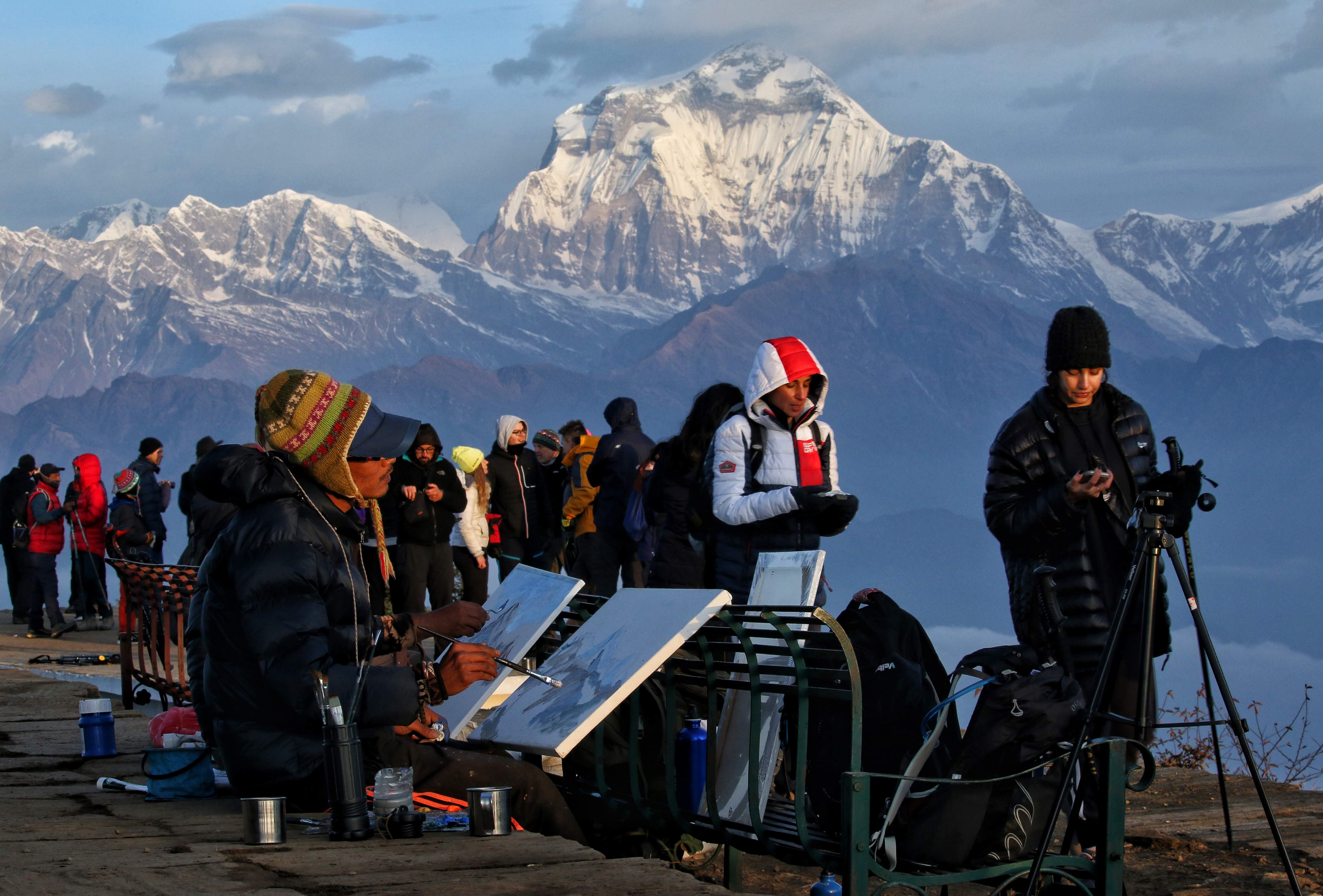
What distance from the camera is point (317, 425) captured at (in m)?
3.79

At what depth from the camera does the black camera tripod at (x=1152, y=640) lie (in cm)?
359

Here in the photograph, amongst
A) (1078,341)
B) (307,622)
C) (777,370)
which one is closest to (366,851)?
(307,622)

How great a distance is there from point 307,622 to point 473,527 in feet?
25.1

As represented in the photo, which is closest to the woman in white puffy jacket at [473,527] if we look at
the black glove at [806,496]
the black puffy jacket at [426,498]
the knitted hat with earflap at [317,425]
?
the black puffy jacket at [426,498]

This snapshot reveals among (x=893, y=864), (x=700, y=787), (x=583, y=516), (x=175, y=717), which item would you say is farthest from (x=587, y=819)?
(x=583, y=516)

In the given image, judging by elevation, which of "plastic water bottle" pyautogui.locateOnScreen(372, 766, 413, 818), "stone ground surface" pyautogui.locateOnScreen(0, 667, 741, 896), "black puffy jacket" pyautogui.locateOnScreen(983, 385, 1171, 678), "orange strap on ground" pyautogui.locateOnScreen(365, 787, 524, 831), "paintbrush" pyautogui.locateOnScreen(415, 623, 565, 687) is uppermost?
"black puffy jacket" pyautogui.locateOnScreen(983, 385, 1171, 678)

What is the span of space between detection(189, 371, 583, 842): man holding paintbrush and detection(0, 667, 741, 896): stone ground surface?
0.79ft

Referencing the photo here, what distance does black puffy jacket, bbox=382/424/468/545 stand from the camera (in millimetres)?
10211

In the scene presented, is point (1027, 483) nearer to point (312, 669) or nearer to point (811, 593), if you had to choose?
point (811, 593)

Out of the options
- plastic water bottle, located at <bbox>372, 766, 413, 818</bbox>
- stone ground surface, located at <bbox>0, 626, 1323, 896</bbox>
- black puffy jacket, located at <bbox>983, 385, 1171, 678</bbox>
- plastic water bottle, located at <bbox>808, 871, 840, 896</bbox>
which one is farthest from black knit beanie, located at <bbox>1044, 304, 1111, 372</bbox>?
plastic water bottle, located at <bbox>372, 766, 413, 818</bbox>

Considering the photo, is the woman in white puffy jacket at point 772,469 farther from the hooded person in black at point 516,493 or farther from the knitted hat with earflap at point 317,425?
the hooded person in black at point 516,493

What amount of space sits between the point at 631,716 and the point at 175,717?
2040mm

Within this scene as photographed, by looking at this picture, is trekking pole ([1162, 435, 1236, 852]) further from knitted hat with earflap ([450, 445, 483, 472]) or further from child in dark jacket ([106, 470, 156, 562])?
child in dark jacket ([106, 470, 156, 562])

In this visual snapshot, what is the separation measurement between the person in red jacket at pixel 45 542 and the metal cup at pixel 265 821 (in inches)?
483
